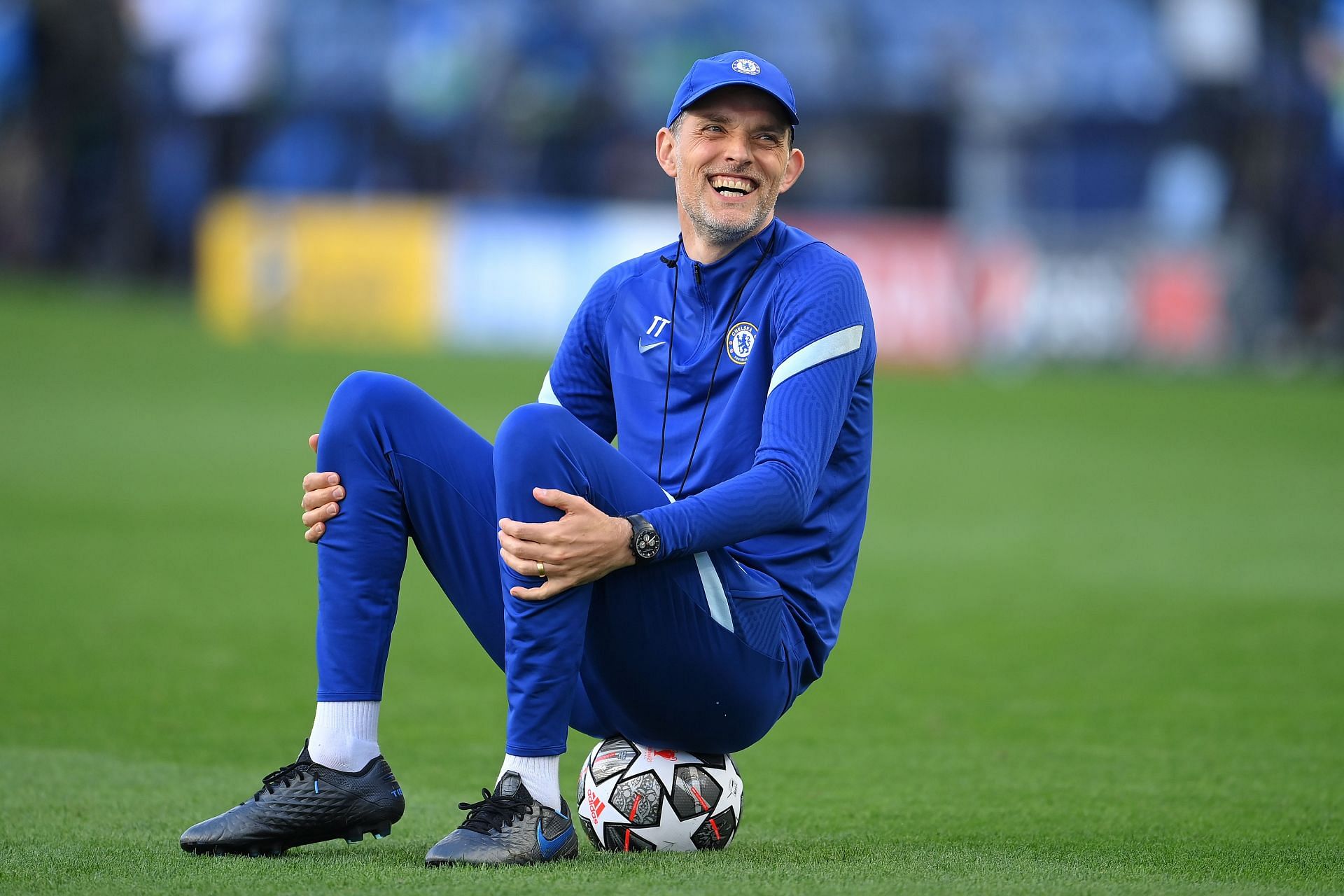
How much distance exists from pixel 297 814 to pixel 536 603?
29.3 inches

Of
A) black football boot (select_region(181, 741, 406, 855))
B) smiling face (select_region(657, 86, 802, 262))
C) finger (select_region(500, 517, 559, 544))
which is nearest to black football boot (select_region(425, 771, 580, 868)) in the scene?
black football boot (select_region(181, 741, 406, 855))

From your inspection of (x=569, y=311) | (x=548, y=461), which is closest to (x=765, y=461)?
(x=548, y=461)

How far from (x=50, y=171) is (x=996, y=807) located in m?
32.7

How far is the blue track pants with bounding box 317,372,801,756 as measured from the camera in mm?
3836

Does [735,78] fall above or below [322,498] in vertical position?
above

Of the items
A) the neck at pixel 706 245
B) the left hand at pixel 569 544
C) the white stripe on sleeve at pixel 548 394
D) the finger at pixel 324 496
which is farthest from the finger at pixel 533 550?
the neck at pixel 706 245

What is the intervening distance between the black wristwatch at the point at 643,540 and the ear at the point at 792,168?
108 centimetres

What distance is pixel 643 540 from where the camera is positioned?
375 centimetres

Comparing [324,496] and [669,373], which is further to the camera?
[669,373]

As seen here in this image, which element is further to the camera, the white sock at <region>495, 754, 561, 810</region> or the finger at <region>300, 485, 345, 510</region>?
the finger at <region>300, 485, 345, 510</region>

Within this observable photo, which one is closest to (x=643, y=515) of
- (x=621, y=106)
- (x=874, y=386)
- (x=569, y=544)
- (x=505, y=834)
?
(x=569, y=544)

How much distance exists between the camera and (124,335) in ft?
77.8

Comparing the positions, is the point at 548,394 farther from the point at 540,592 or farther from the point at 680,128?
the point at 540,592

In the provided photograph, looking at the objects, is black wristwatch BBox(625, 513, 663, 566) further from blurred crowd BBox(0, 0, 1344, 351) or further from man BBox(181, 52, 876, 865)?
blurred crowd BBox(0, 0, 1344, 351)
